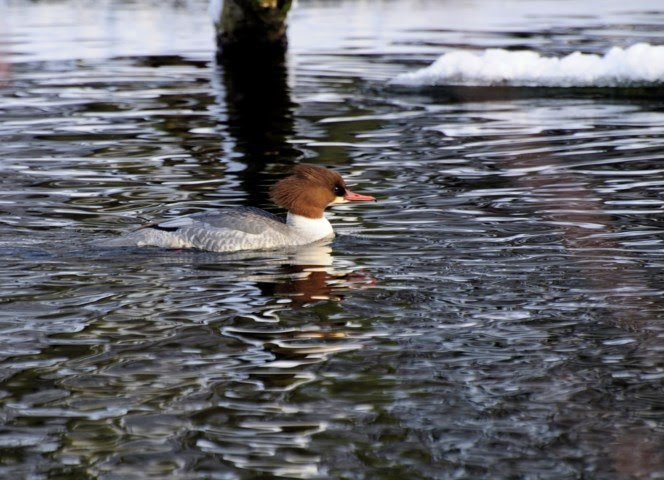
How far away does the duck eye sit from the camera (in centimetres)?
1021

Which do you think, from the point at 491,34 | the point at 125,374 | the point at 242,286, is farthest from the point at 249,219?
the point at 491,34

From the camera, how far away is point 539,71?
18.2 meters

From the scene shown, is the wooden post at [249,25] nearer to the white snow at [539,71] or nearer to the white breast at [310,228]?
the white snow at [539,71]

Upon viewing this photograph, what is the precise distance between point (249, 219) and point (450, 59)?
9.28 m

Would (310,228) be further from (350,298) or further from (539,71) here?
(539,71)

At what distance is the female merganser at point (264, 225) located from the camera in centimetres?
957

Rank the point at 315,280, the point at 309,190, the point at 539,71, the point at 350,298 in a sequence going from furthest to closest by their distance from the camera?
the point at 539,71 < the point at 309,190 < the point at 315,280 < the point at 350,298

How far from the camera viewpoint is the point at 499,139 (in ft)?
47.6

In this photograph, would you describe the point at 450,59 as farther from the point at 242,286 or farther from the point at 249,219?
the point at 242,286

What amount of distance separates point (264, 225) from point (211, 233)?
1.33 ft

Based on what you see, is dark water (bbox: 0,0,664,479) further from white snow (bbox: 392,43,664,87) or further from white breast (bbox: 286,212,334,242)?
white snow (bbox: 392,43,664,87)

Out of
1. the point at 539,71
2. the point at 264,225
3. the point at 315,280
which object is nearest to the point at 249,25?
the point at 539,71

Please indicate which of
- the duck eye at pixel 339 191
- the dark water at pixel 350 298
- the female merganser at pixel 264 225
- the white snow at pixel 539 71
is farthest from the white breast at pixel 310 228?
the white snow at pixel 539 71

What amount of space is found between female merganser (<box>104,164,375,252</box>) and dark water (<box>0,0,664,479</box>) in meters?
0.16
